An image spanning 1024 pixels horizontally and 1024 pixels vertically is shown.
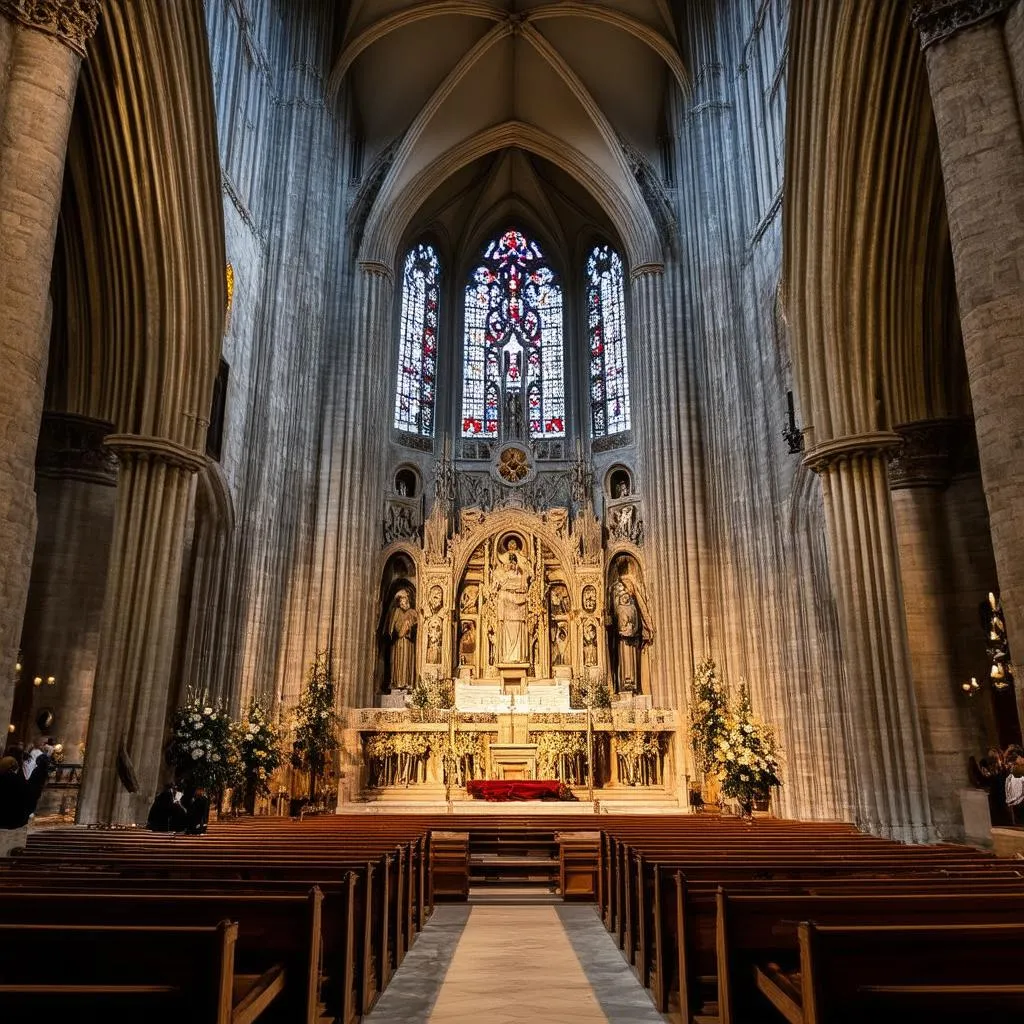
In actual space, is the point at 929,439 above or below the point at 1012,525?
above

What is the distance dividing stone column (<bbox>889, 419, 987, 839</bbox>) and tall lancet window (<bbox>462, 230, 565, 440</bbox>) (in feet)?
51.2

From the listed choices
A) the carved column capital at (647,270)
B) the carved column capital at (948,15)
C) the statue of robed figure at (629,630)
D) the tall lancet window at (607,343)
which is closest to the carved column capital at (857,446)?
the carved column capital at (948,15)

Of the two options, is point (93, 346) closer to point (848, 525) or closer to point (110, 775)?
point (110, 775)

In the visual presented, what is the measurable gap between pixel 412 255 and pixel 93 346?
1748 centimetres

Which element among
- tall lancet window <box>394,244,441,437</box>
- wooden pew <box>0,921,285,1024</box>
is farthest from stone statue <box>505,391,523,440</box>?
wooden pew <box>0,921,285,1024</box>

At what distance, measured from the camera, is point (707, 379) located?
76.7ft

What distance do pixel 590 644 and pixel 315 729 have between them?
28.6ft

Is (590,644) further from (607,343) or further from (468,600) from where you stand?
(607,343)

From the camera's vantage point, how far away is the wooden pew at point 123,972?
104 inches

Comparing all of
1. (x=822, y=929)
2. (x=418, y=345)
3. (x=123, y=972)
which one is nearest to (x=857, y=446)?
(x=822, y=929)

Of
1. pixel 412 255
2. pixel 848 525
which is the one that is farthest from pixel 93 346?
pixel 412 255

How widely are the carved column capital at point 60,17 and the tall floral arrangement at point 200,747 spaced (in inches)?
344

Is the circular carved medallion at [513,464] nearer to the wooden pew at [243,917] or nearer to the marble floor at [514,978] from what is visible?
the marble floor at [514,978]

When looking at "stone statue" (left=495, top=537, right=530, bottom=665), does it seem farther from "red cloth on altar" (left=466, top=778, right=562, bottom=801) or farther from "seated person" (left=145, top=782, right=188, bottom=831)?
"seated person" (left=145, top=782, right=188, bottom=831)
